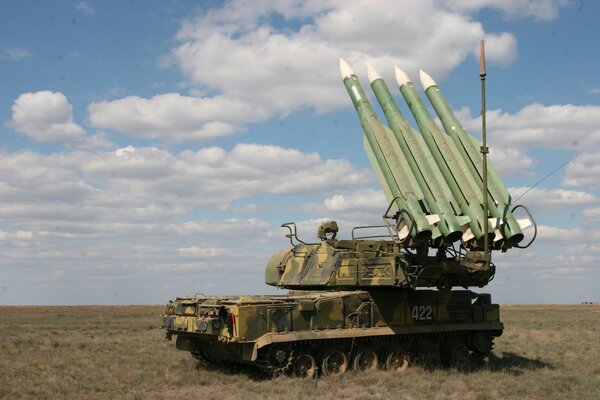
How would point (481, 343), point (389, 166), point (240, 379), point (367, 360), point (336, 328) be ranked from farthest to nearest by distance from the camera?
point (481, 343) → point (389, 166) → point (367, 360) → point (336, 328) → point (240, 379)

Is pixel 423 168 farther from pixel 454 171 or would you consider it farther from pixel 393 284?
pixel 393 284

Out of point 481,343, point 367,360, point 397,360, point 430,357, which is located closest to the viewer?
point 367,360

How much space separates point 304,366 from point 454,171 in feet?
15.9

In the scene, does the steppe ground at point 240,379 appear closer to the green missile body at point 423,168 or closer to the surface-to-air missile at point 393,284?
the surface-to-air missile at point 393,284

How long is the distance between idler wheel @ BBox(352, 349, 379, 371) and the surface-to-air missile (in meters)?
0.02

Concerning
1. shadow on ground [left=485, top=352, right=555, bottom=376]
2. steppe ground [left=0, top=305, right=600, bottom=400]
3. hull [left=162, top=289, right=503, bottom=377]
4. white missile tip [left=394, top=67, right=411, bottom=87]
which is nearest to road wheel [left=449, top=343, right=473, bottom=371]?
hull [left=162, top=289, right=503, bottom=377]

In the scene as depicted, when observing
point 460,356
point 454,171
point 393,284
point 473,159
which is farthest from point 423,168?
point 460,356

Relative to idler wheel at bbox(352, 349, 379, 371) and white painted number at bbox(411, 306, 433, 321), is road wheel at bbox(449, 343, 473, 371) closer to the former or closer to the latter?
white painted number at bbox(411, 306, 433, 321)

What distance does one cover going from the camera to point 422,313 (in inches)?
540

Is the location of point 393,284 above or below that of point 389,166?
below

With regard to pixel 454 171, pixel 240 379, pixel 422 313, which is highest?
pixel 454 171

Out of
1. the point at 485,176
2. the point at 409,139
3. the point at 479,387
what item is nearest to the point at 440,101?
the point at 409,139

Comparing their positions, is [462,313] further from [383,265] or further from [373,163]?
[373,163]

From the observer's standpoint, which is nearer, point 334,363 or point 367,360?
point 334,363
